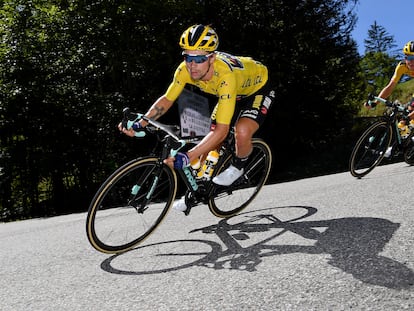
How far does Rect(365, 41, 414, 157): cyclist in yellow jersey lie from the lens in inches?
264

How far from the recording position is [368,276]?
2.63 m

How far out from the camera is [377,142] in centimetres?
731

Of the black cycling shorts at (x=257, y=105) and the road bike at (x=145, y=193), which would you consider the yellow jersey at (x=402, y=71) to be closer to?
the black cycling shorts at (x=257, y=105)

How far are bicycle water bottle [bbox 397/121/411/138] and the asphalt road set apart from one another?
2688 mm

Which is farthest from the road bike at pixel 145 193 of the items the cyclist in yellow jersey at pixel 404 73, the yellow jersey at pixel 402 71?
the yellow jersey at pixel 402 71

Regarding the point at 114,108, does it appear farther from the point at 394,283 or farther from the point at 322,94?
the point at 394,283

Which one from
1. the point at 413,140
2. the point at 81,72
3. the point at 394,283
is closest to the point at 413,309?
the point at 394,283

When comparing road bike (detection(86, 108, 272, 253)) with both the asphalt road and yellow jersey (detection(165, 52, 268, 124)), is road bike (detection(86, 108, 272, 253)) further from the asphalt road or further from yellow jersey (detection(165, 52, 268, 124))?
yellow jersey (detection(165, 52, 268, 124))

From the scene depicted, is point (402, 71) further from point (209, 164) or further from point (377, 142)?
point (209, 164)

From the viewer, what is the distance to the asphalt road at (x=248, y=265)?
2.54 metres

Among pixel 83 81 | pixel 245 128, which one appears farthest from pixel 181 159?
pixel 83 81

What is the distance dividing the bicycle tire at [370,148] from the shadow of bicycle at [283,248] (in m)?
3.10

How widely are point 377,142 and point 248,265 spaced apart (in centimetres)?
506

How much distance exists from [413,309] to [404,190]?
3.15 metres
